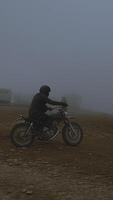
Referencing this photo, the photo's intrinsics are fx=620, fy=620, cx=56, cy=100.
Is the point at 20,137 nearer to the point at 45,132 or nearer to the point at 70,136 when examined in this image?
the point at 45,132

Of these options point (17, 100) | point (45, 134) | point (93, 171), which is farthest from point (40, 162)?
point (17, 100)

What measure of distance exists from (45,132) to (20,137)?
69 centimetres

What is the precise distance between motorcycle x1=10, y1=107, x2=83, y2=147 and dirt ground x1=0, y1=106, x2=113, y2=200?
Result: 0.21 m

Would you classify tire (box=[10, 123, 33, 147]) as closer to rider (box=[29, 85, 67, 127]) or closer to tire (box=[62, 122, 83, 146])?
rider (box=[29, 85, 67, 127])

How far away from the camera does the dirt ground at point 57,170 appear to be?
1042cm

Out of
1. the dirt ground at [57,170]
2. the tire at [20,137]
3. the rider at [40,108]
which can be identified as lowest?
the dirt ground at [57,170]

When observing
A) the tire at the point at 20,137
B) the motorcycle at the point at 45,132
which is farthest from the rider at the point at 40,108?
the tire at the point at 20,137

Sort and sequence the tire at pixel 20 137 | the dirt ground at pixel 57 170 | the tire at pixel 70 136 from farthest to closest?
the tire at pixel 70 136, the tire at pixel 20 137, the dirt ground at pixel 57 170

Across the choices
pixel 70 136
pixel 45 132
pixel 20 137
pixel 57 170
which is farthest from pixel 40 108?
pixel 57 170

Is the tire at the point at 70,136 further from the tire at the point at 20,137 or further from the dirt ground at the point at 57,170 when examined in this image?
the tire at the point at 20,137

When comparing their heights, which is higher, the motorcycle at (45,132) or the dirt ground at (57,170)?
the motorcycle at (45,132)

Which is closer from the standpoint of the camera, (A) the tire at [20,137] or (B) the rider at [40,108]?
(A) the tire at [20,137]

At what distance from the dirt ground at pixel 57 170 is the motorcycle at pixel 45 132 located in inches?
8.3

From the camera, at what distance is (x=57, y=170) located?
12617 millimetres
